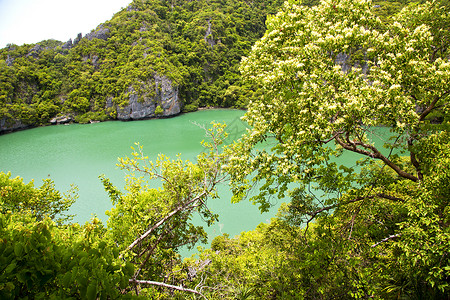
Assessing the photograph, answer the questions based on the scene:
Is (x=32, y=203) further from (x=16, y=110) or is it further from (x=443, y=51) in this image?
(x=16, y=110)

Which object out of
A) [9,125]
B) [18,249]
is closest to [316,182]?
[18,249]

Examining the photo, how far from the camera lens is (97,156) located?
25.6 metres

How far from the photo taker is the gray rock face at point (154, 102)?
46.8m

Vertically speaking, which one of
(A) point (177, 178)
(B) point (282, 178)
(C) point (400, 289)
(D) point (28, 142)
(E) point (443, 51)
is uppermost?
(E) point (443, 51)

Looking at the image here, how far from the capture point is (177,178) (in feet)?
18.5

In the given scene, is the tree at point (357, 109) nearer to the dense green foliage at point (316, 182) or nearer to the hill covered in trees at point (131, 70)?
the dense green foliage at point (316, 182)

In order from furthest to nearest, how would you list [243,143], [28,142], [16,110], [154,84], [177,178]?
[154,84]
[16,110]
[28,142]
[177,178]
[243,143]

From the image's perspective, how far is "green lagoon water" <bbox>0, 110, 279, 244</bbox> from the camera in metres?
14.8

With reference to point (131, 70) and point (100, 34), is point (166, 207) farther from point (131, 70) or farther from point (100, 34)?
point (100, 34)

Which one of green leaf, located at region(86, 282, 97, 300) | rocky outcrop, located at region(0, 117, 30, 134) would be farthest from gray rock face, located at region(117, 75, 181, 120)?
green leaf, located at region(86, 282, 97, 300)

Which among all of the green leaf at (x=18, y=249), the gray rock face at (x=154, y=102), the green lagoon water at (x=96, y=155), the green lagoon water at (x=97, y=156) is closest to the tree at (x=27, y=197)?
the green lagoon water at (x=97, y=156)

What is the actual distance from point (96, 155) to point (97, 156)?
1.45 feet

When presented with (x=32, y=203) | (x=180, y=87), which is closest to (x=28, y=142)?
(x=180, y=87)

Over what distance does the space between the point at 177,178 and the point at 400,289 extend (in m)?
4.94
